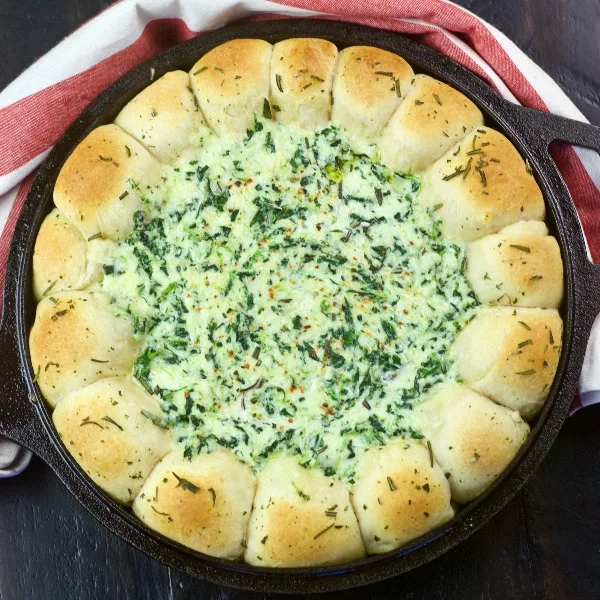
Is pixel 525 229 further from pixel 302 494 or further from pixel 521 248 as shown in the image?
pixel 302 494

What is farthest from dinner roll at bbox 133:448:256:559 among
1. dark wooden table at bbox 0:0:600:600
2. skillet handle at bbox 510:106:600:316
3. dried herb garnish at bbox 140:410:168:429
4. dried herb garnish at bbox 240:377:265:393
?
skillet handle at bbox 510:106:600:316

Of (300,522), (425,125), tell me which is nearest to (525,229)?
(425,125)

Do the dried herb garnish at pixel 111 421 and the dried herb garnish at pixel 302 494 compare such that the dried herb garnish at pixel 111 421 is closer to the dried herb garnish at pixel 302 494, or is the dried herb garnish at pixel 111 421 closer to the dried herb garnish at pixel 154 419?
the dried herb garnish at pixel 154 419

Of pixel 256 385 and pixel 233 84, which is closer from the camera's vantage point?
pixel 256 385

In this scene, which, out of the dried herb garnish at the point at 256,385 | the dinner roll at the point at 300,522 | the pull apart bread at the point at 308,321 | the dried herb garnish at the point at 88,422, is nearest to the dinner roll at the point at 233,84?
the pull apart bread at the point at 308,321

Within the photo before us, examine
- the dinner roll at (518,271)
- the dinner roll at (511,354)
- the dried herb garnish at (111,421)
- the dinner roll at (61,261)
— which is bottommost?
the dinner roll at (511,354)

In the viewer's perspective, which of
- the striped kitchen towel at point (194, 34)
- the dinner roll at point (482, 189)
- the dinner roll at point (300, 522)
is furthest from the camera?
the striped kitchen towel at point (194, 34)

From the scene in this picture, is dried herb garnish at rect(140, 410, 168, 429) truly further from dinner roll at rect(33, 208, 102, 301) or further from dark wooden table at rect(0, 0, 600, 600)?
dark wooden table at rect(0, 0, 600, 600)

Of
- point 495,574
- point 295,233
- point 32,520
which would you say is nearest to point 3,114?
point 295,233
